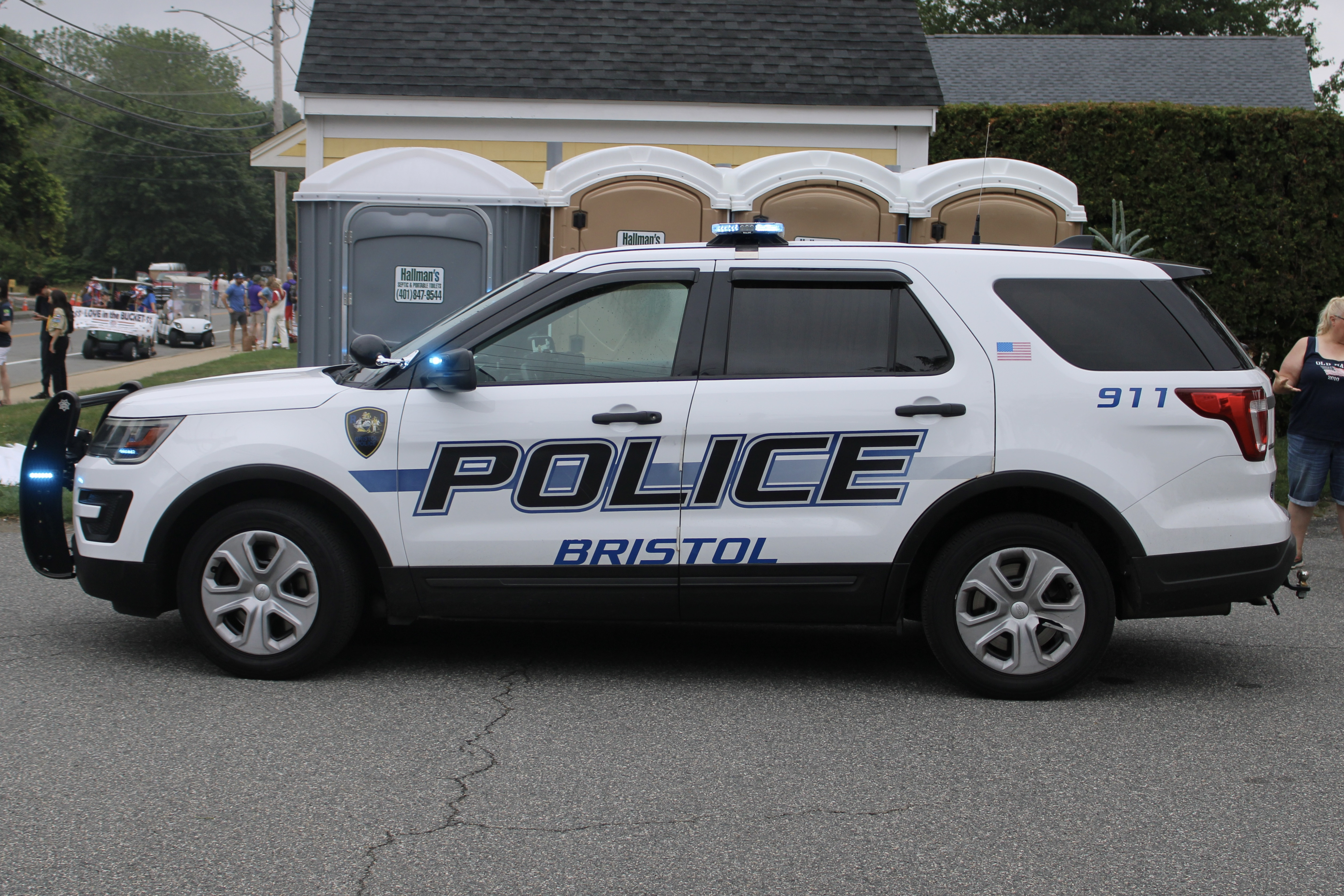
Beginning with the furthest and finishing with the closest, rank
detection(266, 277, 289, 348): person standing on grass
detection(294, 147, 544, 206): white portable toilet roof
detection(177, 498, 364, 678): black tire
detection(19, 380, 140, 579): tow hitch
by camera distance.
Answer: detection(266, 277, 289, 348): person standing on grass
detection(294, 147, 544, 206): white portable toilet roof
detection(19, 380, 140, 579): tow hitch
detection(177, 498, 364, 678): black tire

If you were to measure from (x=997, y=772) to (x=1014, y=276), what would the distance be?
1983mm

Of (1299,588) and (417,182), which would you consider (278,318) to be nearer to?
(417,182)

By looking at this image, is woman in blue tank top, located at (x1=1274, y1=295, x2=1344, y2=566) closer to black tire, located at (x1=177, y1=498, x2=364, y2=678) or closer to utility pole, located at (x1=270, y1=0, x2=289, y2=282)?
black tire, located at (x1=177, y1=498, x2=364, y2=678)

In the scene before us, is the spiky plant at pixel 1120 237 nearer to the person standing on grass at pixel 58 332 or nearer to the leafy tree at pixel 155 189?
the person standing on grass at pixel 58 332

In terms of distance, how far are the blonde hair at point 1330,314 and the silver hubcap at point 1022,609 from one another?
312 centimetres

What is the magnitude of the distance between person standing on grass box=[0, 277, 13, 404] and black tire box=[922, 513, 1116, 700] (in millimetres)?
14371

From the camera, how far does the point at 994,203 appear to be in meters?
9.78

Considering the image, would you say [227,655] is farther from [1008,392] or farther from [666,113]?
[666,113]

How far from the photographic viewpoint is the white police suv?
476cm

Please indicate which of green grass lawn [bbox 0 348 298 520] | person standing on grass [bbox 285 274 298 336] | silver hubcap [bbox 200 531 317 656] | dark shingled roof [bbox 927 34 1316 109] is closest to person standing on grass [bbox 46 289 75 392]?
green grass lawn [bbox 0 348 298 520]

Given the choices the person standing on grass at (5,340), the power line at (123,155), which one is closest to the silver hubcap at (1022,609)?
the person standing on grass at (5,340)

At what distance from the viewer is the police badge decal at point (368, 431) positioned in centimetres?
481

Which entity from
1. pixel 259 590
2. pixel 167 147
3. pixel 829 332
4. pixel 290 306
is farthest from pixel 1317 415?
pixel 167 147

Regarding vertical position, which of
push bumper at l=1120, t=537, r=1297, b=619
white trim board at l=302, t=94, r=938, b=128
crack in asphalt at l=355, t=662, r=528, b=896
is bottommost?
crack in asphalt at l=355, t=662, r=528, b=896
